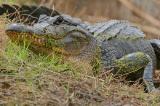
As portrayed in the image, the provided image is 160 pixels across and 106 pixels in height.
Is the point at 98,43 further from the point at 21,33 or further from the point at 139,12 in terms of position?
the point at 139,12

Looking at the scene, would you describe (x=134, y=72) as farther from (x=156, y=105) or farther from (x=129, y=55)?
(x=156, y=105)

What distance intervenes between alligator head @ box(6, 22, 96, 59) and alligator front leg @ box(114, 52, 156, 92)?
41 cm

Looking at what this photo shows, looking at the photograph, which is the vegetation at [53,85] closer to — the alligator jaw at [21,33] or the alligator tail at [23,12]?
the alligator jaw at [21,33]

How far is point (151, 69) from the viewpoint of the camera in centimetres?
763

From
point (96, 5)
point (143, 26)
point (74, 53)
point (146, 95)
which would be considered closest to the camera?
point (146, 95)

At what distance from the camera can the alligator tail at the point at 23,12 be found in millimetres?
8094

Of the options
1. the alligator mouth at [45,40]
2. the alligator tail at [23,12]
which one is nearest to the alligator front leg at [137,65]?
the alligator mouth at [45,40]

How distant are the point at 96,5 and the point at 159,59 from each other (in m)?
6.85

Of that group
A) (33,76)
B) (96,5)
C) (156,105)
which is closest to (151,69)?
(156,105)

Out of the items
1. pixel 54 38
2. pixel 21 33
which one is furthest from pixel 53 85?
pixel 54 38

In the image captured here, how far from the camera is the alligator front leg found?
7.41 meters

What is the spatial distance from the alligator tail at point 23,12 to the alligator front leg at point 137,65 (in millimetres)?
1462

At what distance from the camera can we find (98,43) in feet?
25.0

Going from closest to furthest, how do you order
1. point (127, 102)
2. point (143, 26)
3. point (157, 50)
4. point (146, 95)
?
point (127, 102), point (146, 95), point (157, 50), point (143, 26)
